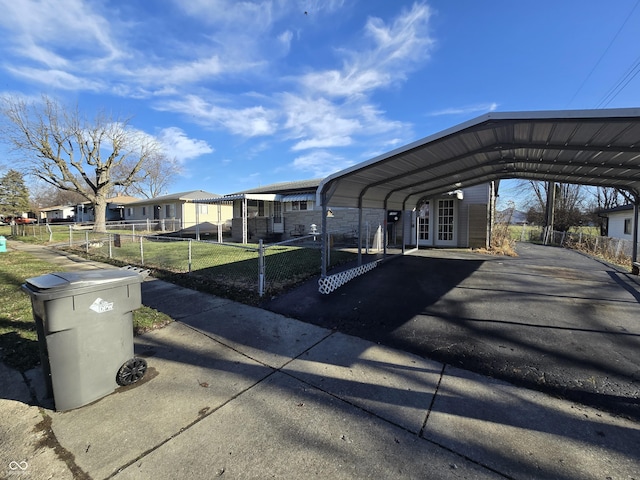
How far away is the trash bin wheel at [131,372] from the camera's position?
2.98 metres

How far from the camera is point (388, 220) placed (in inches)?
592

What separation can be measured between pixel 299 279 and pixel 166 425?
198 inches

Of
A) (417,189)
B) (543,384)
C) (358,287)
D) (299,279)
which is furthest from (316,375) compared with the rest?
(417,189)

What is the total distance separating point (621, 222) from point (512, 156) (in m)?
19.2

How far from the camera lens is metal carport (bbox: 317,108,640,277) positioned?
167 inches

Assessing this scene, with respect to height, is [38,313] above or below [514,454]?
above

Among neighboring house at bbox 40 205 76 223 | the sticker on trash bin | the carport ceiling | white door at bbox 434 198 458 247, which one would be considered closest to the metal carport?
the carport ceiling

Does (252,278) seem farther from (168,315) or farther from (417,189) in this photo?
(417,189)

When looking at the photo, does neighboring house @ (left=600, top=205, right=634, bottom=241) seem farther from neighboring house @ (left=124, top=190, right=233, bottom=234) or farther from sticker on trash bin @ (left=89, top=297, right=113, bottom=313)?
neighboring house @ (left=124, top=190, right=233, bottom=234)

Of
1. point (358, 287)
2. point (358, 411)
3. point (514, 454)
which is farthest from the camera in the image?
point (358, 287)

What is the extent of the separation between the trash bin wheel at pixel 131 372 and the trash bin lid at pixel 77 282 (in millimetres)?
845

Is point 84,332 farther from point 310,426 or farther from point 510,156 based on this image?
point 510,156

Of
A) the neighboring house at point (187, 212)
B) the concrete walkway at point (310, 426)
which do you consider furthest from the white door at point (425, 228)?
the neighboring house at point (187, 212)

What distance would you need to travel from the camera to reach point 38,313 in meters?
2.61
